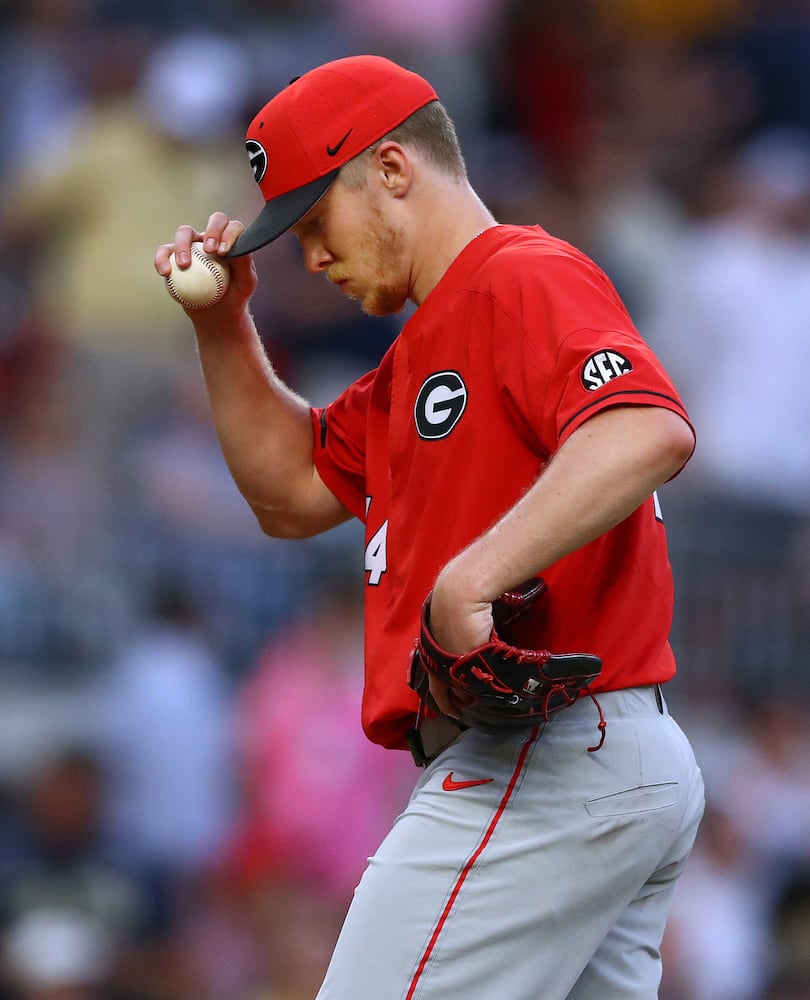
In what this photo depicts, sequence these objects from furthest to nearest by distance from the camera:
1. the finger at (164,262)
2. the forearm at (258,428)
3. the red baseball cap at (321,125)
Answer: the forearm at (258,428) < the finger at (164,262) < the red baseball cap at (321,125)

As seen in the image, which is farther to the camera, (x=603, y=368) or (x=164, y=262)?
(x=164, y=262)

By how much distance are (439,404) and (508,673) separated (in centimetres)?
50

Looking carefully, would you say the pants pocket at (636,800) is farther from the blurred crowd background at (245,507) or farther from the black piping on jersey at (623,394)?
the blurred crowd background at (245,507)

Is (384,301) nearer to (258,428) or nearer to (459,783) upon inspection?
(258,428)

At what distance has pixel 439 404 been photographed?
106 inches

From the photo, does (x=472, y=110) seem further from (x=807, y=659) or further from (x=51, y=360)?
(x=807, y=659)

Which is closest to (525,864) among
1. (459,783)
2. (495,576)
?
(459,783)

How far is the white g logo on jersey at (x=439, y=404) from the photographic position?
266cm

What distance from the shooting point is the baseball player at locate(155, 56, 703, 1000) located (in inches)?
94.7

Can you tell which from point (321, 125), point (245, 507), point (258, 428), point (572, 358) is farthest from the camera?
point (245, 507)

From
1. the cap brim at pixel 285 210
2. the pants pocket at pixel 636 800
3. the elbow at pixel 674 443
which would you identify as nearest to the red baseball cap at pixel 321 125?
the cap brim at pixel 285 210

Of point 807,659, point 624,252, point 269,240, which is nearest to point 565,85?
point 624,252

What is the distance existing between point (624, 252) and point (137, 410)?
2.37 metres

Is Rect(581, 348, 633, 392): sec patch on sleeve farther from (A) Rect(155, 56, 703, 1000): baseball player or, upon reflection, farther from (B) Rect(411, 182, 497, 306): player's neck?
(B) Rect(411, 182, 497, 306): player's neck
